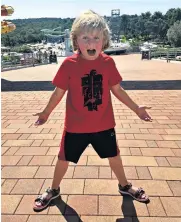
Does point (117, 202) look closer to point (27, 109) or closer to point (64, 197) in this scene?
point (64, 197)

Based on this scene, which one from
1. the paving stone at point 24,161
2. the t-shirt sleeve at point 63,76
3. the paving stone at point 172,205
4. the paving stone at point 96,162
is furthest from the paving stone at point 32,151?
the paving stone at point 172,205

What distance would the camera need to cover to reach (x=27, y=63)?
23.4 m

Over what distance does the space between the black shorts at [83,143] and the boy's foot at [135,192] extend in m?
0.41

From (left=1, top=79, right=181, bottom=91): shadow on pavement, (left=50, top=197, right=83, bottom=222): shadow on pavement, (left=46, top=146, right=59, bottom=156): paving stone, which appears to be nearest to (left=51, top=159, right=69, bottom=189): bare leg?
(left=50, top=197, right=83, bottom=222): shadow on pavement

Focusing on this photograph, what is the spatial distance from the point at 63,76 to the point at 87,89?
21 centimetres

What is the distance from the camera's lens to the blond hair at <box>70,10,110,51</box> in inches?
82.4

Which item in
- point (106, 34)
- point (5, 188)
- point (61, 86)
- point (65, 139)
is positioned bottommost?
point (5, 188)

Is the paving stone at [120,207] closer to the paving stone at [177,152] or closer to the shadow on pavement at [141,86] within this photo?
the paving stone at [177,152]

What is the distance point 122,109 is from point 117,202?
353cm

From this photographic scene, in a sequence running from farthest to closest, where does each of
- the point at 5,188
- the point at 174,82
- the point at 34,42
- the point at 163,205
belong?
1. the point at 34,42
2. the point at 174,82
3. the point at 5,188
4. the point at 163,205

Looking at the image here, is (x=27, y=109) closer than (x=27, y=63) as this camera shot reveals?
Yes

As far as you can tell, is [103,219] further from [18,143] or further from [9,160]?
[18,143]

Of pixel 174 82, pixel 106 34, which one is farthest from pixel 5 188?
pixel 174 82

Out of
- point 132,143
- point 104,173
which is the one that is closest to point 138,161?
point 104,173
